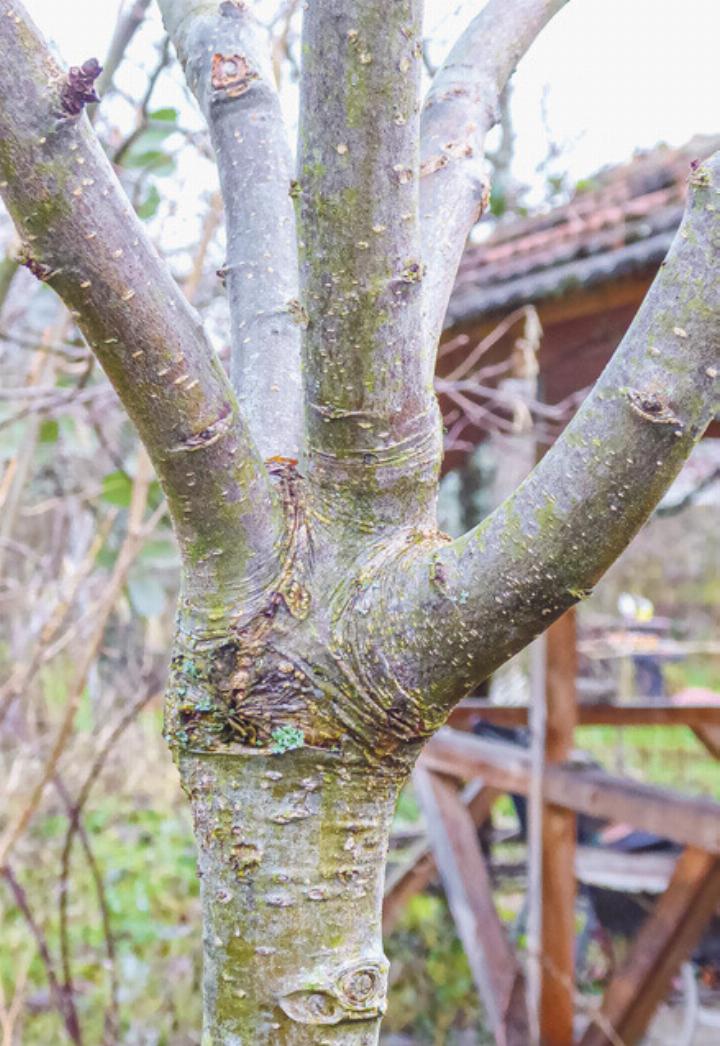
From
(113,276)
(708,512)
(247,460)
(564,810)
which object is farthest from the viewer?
(708,512)

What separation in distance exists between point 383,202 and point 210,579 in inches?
13.8

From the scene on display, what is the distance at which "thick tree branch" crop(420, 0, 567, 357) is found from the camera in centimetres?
116

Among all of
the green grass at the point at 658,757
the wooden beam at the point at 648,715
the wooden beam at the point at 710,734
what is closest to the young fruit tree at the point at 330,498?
the wooden beam at the point at 648,715

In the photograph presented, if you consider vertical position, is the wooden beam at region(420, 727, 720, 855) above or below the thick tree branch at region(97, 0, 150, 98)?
below

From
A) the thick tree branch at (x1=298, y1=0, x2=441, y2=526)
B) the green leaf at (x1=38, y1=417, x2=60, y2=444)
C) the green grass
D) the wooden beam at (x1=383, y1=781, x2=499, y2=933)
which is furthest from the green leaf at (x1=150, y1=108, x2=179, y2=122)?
the green grass

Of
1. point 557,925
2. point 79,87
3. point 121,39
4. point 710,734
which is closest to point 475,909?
point 557,925

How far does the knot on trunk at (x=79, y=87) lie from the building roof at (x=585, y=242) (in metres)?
2.53

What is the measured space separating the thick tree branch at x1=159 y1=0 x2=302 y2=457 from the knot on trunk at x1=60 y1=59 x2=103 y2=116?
0.45 metres

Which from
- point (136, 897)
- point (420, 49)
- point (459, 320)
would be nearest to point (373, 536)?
point (420, 49)

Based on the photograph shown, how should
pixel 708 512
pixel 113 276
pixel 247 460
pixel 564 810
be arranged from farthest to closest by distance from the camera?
1. pixel 708 512
2. pixel 564 810
3. pixel 247 460
4. pixel 113 276

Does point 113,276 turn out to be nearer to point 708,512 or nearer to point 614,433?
point 614,433

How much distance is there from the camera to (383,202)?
2.44 feet

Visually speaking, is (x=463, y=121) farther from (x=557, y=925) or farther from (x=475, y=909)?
(x=475, y=909)

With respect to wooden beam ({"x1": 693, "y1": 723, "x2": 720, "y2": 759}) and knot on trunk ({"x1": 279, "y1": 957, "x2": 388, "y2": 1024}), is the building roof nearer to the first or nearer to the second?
knot on trunk ({"x1": 279, "y1": 957, "x2": 388, "y2": 1024})
